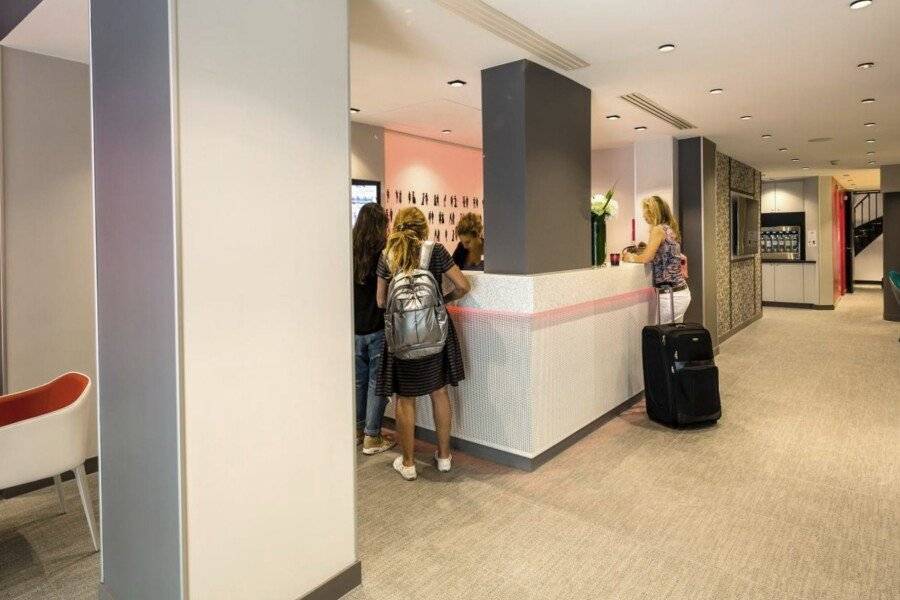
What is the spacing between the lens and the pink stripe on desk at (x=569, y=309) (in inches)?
139

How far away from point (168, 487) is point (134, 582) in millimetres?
501

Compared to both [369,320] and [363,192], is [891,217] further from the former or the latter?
[369,320]

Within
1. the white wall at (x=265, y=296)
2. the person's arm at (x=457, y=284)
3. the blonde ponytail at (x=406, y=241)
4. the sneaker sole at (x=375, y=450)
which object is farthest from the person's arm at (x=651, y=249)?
the white wall at (x=265, y=296)

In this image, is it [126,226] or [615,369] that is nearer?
[126,226]

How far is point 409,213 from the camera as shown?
10.8 ft

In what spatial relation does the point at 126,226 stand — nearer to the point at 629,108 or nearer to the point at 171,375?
the point at 171,375

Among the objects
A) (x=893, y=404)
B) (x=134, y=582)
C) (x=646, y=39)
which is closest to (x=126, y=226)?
(x=134, y=582)

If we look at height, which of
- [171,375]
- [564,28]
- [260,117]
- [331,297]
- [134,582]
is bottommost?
[134,582]

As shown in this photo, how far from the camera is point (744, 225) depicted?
29.6 feet

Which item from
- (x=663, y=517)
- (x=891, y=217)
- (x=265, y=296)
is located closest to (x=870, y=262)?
(x=891, y=217)

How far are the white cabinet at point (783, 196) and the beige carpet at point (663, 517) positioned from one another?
26.5 ft

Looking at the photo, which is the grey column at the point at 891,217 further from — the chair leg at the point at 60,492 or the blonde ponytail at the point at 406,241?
the chair leg at the point at 60,492

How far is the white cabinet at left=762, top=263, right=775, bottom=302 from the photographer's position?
11.9 metres

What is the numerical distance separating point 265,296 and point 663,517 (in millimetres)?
2185
